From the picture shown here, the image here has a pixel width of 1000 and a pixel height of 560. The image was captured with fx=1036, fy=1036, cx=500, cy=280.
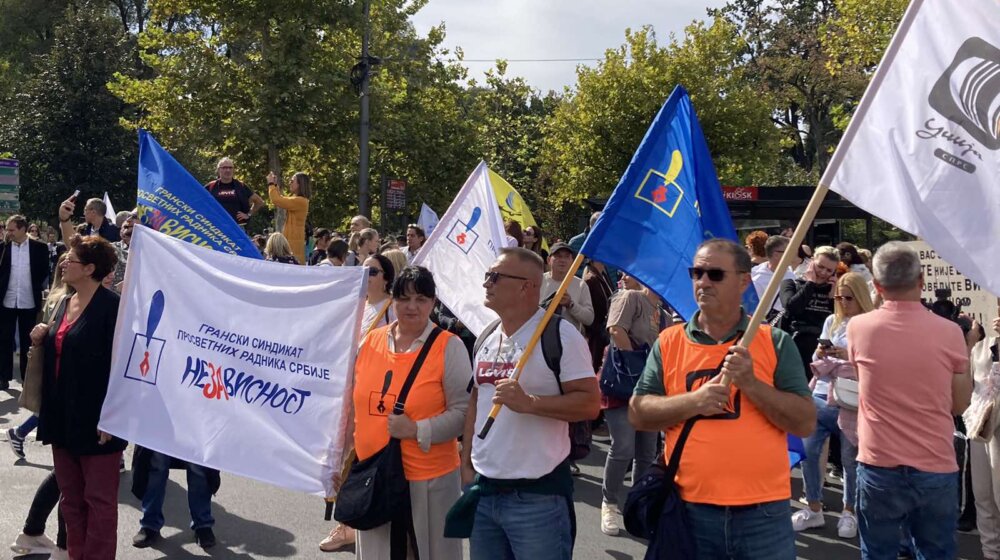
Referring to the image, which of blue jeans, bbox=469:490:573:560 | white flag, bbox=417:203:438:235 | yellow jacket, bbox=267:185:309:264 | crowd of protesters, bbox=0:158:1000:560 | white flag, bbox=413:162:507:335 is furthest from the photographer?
white flag, bbox=417:203:438:235

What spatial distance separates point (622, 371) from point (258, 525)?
2.65 metres

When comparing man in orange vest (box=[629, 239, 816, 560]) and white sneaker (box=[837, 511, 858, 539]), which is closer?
man in orange vest (box=[629, 239, 816, 560])

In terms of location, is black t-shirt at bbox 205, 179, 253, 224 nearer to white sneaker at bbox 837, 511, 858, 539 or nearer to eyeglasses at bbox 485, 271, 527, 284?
white sneaker at bbox 837, 511, 858, 539

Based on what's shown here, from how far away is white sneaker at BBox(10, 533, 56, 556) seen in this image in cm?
613

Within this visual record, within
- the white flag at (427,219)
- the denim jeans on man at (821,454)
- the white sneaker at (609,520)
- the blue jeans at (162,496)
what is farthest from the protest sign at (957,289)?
the white flag at (427,219)

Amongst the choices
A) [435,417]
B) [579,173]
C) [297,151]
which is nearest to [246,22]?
[297,151]

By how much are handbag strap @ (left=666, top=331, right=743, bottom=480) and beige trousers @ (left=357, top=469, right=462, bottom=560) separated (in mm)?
1286

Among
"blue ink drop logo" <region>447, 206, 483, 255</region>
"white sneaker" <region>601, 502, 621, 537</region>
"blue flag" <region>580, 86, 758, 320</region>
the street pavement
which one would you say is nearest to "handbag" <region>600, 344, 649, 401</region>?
"white sneaker" <region>601, 502, 621, 537</region>

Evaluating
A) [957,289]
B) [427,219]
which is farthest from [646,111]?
[957,289]

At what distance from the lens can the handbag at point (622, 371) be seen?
7.00 meters

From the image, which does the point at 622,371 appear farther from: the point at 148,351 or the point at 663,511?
the point at 663,511

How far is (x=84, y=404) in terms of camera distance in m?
5.44

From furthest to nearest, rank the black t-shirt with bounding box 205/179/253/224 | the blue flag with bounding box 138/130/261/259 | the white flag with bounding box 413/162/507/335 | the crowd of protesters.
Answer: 1. the black t-shirt with bounding box 205/179/253/224
2. the blue flag with bounding box 138/130/261/259
3. the white flag with bounding box 413/162/507/335
4. the crowd of protesters

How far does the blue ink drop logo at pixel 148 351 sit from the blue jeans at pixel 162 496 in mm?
1185
